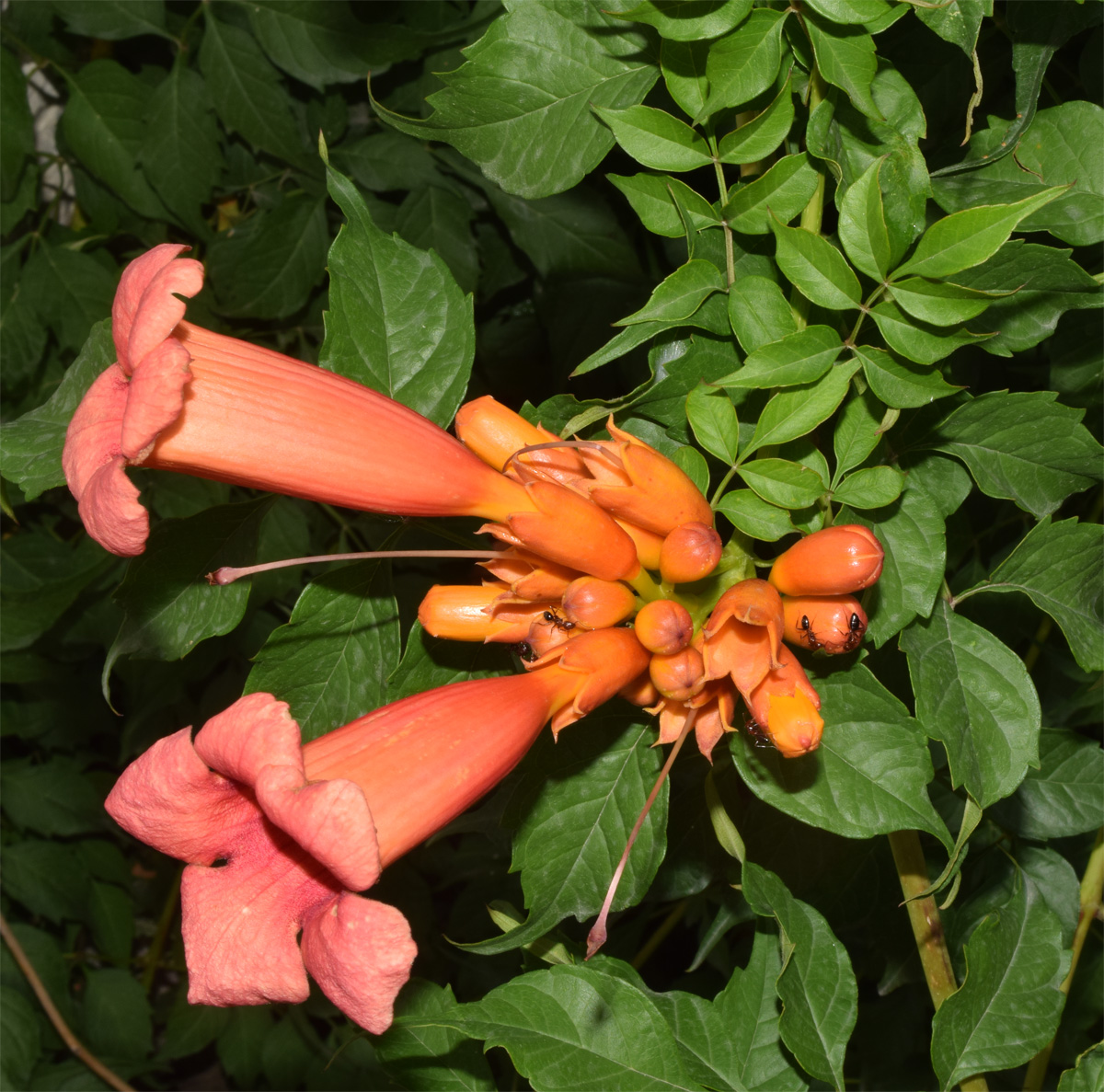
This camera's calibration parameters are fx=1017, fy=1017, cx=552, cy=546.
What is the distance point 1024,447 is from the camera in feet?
3.49

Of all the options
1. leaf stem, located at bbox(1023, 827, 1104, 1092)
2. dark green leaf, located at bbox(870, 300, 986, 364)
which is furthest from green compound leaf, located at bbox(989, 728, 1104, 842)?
dark green leaf, located at bbox(870, 300, 986, 364)

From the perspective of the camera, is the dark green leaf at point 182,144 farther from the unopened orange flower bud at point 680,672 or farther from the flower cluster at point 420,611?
the unopened orange flower bud at point 680,672

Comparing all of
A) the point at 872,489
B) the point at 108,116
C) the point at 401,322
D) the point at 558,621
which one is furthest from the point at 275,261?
the point at 872,489

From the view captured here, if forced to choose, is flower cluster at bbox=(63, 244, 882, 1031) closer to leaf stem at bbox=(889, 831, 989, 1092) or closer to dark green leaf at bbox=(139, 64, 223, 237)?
leaf stem at bbox=(889, 831, 989, 1092)

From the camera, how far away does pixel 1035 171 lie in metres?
1.03

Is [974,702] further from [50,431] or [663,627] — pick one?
[50,431]

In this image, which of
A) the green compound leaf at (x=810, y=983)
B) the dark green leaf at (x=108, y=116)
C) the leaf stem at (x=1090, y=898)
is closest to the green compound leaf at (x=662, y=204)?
the green compound leaf at (x=810, y=983)

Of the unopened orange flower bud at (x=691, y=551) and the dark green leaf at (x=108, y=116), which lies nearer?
the unopened orange flower bud at (x=691, y=551)

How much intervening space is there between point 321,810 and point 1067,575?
0.82 m

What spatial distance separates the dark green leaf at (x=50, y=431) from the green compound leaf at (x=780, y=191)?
663mm

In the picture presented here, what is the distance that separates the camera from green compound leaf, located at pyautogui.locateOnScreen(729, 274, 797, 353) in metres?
0.97

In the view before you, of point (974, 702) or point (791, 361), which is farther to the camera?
point (974, 702)

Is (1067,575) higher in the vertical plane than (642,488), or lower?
lower

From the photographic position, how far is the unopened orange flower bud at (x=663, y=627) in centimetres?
90
